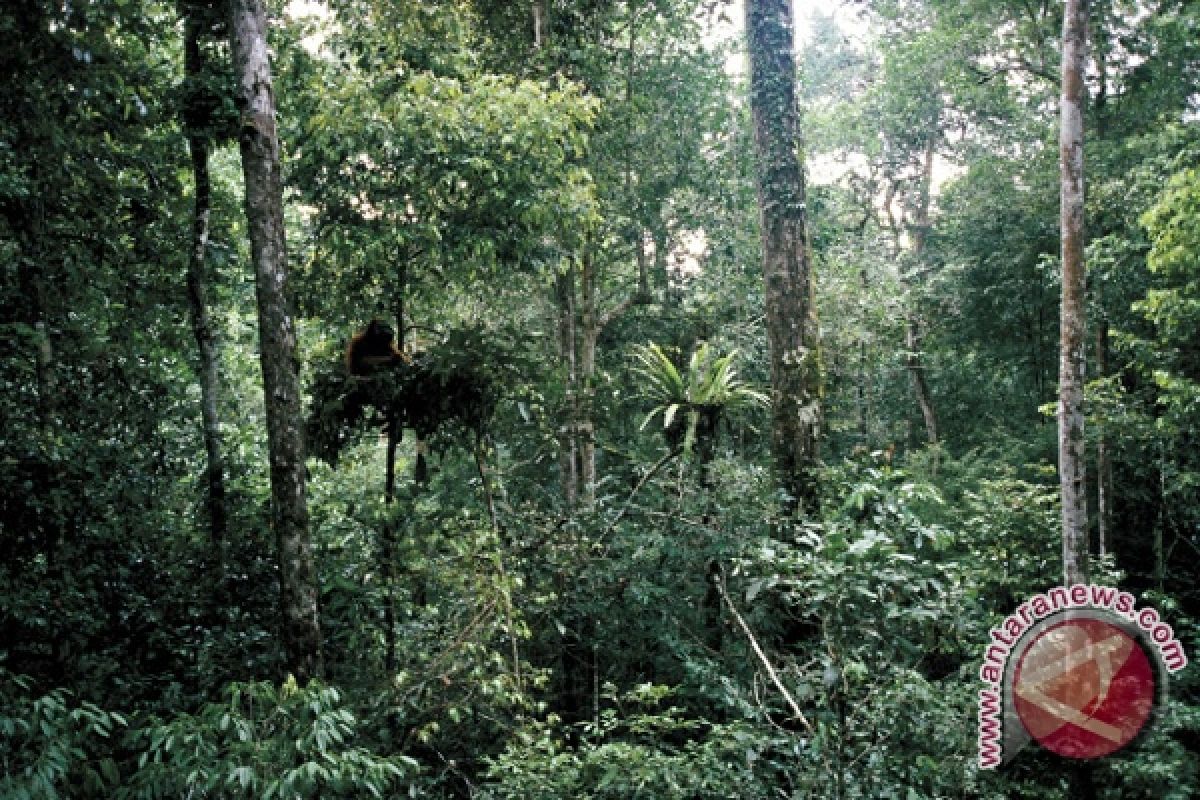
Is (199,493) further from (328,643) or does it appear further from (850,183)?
(850,183)

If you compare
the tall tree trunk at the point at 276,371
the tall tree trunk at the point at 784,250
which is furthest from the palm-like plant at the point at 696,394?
the tall tree trunk at the point at 276,371

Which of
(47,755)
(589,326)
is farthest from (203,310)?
(589,326)

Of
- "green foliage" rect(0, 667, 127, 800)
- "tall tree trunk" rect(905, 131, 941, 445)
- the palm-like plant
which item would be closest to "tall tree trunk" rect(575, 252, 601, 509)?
the palm-like plant

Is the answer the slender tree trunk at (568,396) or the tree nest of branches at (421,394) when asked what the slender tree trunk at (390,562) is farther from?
the slender tree trunk at (568,396)

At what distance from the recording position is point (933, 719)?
412 cm

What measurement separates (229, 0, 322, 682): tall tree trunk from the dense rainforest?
2 centimetres

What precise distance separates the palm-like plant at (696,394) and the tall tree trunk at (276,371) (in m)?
2.96

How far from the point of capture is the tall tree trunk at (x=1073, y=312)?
5.34m

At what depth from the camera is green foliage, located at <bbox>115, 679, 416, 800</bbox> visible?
2865 millimetres

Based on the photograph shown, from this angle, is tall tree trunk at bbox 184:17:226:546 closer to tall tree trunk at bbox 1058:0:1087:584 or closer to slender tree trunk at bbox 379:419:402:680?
slender tree trunk at bbox 379:419:402:680

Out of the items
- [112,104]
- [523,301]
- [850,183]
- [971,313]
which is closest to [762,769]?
[112,104]

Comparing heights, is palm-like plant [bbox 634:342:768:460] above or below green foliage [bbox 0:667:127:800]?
above

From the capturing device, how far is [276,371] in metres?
4.19

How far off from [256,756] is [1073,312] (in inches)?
218
